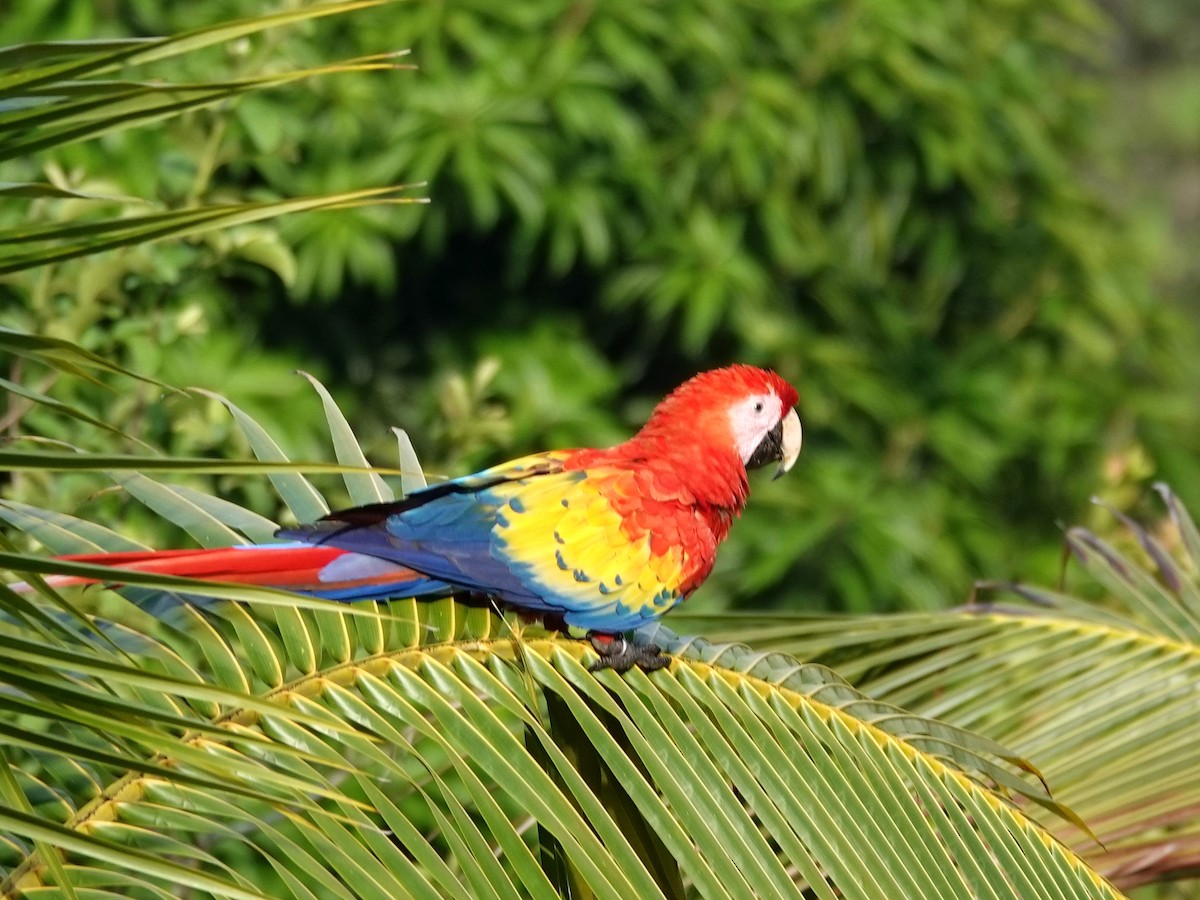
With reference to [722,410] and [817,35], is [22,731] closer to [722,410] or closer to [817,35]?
[722,410]

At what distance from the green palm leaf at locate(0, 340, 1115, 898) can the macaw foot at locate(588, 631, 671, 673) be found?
0.05 feet

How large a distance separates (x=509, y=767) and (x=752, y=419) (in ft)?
2.09

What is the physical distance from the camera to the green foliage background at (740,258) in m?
2.44

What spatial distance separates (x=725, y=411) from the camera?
4.57ft

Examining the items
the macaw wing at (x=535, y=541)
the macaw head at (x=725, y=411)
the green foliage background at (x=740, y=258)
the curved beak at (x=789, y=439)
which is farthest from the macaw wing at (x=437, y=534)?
the green foliage background at (x=740, y=258)

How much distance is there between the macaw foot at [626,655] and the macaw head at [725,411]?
28 cm

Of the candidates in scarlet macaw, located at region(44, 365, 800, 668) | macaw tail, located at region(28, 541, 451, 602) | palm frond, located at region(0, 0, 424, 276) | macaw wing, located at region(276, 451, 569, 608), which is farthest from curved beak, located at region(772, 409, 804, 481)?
Result: palm frond, located at region(0, 0, 424, 276)

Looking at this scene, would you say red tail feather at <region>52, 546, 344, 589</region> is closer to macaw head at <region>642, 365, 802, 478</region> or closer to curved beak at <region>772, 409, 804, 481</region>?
macaw head at <region>642, 365, 802, 478</region>

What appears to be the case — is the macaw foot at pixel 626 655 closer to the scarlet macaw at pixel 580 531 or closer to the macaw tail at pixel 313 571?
the scarlet macaw at pixel 580 531

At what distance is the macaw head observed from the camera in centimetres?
138

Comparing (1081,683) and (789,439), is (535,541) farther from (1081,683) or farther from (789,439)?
(1081,683)

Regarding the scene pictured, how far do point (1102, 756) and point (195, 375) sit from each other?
4.61 ft

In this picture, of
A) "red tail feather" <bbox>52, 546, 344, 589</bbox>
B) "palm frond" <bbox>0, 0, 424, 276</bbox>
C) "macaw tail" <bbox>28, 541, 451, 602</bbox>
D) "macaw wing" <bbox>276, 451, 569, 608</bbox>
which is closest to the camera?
"palm frond" <bbox>0, 0, 424, 276</bbox>

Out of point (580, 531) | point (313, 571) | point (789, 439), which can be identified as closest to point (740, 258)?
point (789, 439)
